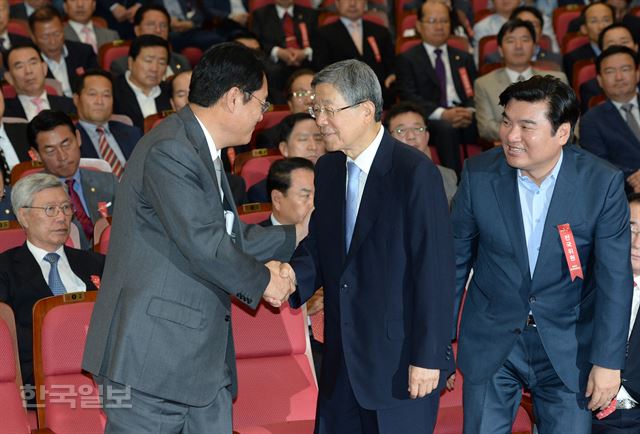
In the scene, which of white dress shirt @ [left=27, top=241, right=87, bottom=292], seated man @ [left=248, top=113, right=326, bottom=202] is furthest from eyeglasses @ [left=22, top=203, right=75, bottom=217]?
seated man @ [left=248, top=113, right=326, bottom=202]

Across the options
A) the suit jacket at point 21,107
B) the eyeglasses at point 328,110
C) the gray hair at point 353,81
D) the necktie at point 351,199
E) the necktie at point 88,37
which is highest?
the necktie at point 88,37

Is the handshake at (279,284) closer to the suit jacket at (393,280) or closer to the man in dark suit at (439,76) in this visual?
the suit jacket at (393,280)

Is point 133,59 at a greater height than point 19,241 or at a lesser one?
greater

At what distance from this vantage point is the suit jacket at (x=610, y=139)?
6.64 meters

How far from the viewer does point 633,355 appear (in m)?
3.71

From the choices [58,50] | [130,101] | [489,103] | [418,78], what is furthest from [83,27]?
[489,103]

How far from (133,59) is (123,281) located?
15.5ft

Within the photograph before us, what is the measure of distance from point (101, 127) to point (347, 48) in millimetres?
2537

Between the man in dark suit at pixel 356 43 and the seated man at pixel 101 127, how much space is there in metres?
2.12

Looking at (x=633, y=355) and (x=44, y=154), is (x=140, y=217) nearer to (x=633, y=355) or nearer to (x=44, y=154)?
(x=633, y=355)

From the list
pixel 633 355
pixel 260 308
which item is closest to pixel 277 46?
pixel 260 308

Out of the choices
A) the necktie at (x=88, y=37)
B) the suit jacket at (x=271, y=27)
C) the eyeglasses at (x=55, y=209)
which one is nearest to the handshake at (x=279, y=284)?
the eyeglasses at (x=55, y=209)

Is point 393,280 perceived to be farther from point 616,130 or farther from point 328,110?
point 616,130

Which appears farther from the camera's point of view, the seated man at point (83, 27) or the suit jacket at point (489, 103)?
the seated man at point (83, 27)
